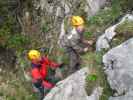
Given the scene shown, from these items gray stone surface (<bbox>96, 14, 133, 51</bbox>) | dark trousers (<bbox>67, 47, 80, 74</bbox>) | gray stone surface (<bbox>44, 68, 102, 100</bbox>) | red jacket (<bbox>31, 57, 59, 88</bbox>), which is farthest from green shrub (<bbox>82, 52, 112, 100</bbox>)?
red jacket (<bbox>31, 57, 59, 88</bbox>)

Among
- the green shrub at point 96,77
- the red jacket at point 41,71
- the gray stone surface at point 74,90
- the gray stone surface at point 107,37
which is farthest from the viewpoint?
the red jacket at point 41,71

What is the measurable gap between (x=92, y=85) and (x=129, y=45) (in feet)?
4.34

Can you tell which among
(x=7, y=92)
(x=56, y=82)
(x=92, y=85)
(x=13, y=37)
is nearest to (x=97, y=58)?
(x=92, y=85)

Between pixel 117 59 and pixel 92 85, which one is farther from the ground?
pixel 117 59

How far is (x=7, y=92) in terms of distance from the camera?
15789mm

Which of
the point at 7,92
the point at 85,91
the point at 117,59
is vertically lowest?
the point at 7,92

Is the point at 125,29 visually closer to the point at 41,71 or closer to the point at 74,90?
the point at 74,90

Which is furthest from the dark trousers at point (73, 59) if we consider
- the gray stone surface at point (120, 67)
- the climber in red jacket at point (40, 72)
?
the gray stone surface at point (120, 67)

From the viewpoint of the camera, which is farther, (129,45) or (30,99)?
(30,99)

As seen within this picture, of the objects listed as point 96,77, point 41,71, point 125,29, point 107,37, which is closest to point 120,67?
point 96,77

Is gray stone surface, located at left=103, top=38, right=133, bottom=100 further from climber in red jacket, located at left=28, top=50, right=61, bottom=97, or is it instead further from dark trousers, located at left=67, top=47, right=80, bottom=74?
climber in red jacket, located at left=28, top=50, right=61, bottom=97

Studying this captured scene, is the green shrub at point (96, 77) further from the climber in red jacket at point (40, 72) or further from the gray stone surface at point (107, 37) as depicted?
the climber in red jacket at point (40, 72)

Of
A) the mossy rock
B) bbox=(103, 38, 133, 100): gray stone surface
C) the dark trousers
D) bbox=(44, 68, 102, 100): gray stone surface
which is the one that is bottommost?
bbox=(44, 68, 102, 100): gray stone surface

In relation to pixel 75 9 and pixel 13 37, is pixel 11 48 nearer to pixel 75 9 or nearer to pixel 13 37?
pixel 13 37
